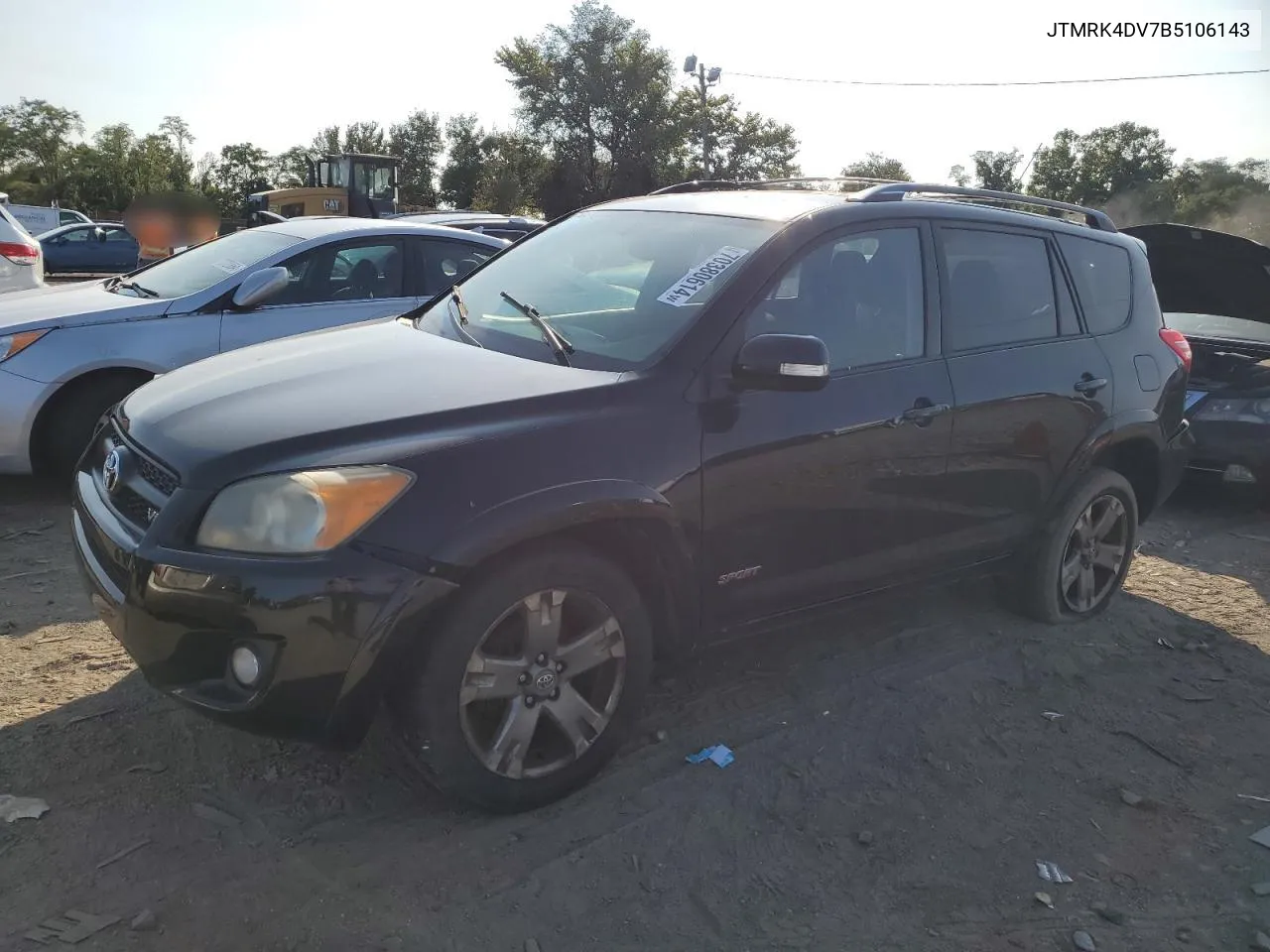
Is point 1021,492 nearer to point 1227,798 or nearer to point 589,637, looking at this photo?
point 1227,798

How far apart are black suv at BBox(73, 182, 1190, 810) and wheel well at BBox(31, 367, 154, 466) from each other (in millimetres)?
2232

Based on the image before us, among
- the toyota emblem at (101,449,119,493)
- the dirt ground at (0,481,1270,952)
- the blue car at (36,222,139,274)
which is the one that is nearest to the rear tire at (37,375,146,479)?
the dirt ground at (0,481,1270,952)

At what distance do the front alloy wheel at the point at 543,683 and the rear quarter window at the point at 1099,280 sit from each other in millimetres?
2793

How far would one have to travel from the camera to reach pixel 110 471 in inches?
119

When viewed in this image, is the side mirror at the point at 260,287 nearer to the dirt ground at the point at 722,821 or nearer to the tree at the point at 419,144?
the dirt ground at the point at 722,821

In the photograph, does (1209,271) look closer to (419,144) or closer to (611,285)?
(611,285)

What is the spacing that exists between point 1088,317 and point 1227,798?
6.80 feet

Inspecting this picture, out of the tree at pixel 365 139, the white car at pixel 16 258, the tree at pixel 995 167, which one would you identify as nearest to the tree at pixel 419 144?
the tree at pixel 365 139

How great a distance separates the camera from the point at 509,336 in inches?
137

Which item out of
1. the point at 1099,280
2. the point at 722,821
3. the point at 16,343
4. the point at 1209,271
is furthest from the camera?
the point at 1209,271

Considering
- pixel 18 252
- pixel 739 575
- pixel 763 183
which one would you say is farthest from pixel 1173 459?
pixel 18 252

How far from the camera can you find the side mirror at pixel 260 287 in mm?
5641

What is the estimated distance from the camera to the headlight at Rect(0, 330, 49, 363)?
17.2 feet

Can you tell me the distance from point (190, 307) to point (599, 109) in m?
45.3
